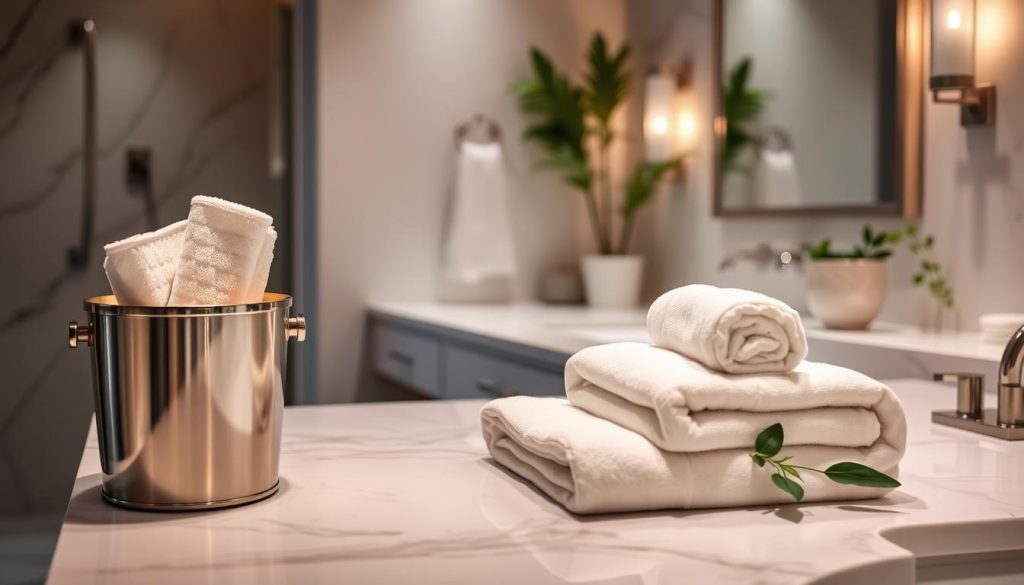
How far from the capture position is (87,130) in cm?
307

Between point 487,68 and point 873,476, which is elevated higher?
point 487,68

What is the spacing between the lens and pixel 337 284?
2.88 m

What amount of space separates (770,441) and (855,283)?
123 cm

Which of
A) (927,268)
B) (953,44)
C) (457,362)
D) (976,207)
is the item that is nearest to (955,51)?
(953,44)

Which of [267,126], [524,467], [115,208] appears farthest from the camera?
[267,126]

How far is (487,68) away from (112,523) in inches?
96.7

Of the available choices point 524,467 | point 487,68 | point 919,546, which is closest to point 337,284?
point 487,68

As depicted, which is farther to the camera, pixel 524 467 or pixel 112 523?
pixel 524 467

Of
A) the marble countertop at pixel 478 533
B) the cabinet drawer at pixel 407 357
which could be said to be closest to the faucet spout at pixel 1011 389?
the marble countertop at pixel 478 533

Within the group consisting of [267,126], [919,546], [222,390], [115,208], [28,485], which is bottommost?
[28,485]

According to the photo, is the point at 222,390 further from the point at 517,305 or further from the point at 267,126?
the point at 267,126

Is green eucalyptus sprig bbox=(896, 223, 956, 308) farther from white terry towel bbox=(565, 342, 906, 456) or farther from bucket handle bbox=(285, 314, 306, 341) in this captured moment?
bucket handle bbox=(285, 314, 306, 341)

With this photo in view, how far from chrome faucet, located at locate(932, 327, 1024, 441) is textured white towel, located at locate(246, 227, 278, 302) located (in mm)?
714

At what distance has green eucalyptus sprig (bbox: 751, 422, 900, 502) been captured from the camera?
2.48 ft
